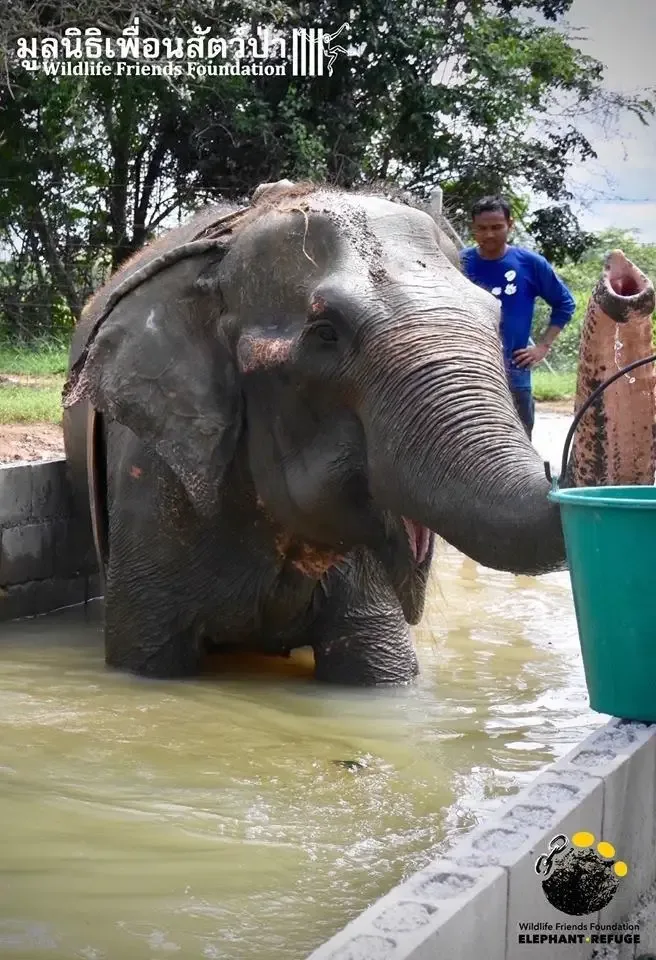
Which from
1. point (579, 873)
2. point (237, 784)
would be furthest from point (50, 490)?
point (579, 873)

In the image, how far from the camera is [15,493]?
7.14 m

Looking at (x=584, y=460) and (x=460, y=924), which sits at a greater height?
(x=584, y=460)

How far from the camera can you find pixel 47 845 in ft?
12.0

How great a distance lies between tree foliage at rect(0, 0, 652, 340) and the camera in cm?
1692

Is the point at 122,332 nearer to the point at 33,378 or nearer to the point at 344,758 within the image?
the point at 344,758

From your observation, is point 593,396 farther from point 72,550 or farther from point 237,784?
point 72,550

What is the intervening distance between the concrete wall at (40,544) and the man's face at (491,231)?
8.38ft

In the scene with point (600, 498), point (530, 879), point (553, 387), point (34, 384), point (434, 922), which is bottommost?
point (553, 387)

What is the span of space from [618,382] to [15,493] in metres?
4.21

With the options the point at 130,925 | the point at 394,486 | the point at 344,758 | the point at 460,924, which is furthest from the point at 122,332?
the point at 460,924

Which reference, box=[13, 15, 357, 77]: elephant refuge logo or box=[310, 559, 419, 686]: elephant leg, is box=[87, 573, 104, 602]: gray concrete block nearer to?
box=[310, 559, 419, 686]: elephant leg

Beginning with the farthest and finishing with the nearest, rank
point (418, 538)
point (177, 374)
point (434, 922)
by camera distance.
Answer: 1. point (177, 374)
2. point (418, 538)
3. point (434, 922)

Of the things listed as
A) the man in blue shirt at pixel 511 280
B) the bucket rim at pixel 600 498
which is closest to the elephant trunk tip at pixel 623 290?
the bucket rim at pixel 600 498

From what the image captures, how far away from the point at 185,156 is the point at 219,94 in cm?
134
